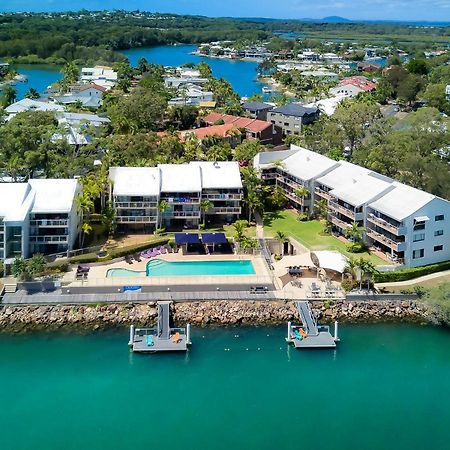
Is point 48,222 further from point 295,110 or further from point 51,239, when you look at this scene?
point 295,110

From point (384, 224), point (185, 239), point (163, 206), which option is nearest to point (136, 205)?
point (163, 206)

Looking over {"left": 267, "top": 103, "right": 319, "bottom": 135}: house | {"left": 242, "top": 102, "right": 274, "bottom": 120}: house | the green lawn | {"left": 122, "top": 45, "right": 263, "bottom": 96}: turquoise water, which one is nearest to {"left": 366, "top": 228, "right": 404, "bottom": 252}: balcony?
the green lawn

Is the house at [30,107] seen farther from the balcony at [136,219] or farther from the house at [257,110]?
the balcony at [136,219]

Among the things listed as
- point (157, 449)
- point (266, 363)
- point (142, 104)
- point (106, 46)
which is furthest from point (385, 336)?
point (106, 46)

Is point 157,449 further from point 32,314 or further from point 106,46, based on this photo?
point 106,46

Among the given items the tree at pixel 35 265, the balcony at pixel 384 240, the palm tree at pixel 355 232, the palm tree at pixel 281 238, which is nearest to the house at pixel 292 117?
the palm tree at pixel 281 238

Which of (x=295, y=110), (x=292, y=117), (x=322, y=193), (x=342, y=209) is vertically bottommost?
(x=342, y=209)
